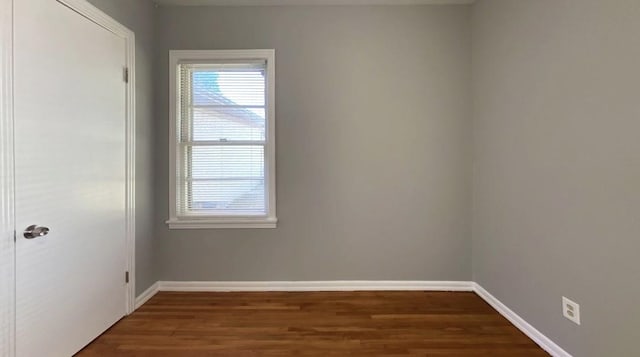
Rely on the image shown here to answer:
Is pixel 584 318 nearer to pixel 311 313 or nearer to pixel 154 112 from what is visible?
pixel 311 313

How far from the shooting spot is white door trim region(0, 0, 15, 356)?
1653 millimetres

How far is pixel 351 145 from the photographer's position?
A: 10.4 ft

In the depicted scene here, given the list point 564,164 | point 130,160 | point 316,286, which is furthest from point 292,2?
point 316,286

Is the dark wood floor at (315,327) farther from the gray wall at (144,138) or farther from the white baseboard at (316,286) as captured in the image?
the gray wall at (144,138)

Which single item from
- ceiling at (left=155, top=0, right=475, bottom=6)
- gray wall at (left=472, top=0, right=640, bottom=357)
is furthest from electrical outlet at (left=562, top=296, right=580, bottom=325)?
ceiling at (left=155, top=0, right=475, bottom=6)

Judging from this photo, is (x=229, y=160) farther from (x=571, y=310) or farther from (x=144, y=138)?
(x=571, y=310)

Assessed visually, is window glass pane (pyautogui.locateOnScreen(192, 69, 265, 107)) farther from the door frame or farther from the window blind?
the door frame

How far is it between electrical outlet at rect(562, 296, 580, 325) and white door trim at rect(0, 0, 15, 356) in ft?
9.87

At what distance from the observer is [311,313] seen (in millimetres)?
2711

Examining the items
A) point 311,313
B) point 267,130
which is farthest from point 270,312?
point 267,130

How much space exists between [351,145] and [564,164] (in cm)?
162

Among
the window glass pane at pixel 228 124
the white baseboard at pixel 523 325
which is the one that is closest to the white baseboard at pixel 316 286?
the white baseboard at pixel 523 325

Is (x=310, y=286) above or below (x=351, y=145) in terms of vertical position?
below

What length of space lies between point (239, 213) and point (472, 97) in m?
2.39
